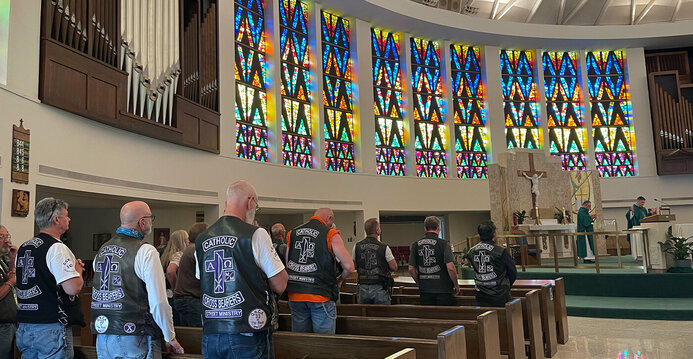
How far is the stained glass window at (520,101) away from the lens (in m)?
18.1

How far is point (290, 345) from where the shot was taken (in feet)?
10.4

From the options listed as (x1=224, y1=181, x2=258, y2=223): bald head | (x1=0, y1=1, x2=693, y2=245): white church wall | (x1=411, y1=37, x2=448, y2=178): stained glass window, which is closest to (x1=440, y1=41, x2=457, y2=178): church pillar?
(x1=411, y1=37, x2=448, y2=178): stained glass window

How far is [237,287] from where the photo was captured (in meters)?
→ 2.56

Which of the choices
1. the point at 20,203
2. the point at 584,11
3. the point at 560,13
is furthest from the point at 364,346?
the point at 584,11

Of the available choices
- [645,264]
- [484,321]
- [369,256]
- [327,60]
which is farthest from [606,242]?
[484,321]

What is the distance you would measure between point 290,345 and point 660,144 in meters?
18.1

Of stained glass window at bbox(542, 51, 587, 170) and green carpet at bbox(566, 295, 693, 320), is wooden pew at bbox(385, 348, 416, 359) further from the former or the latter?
stained glass window at bbox(542, 51, 587, 170)

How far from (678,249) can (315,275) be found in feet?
23.3

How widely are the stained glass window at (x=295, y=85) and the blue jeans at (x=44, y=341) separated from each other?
1059 centimetres

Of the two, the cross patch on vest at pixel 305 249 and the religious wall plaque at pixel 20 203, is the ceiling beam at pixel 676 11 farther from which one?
the religious wall plaque at pixel 20 203

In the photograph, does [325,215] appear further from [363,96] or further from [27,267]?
[363,96]

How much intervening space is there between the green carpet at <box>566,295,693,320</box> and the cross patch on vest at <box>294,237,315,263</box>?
540 centimetres

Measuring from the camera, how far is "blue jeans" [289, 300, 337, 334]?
12.6ft

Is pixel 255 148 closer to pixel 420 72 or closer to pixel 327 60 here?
pixel 327 60
